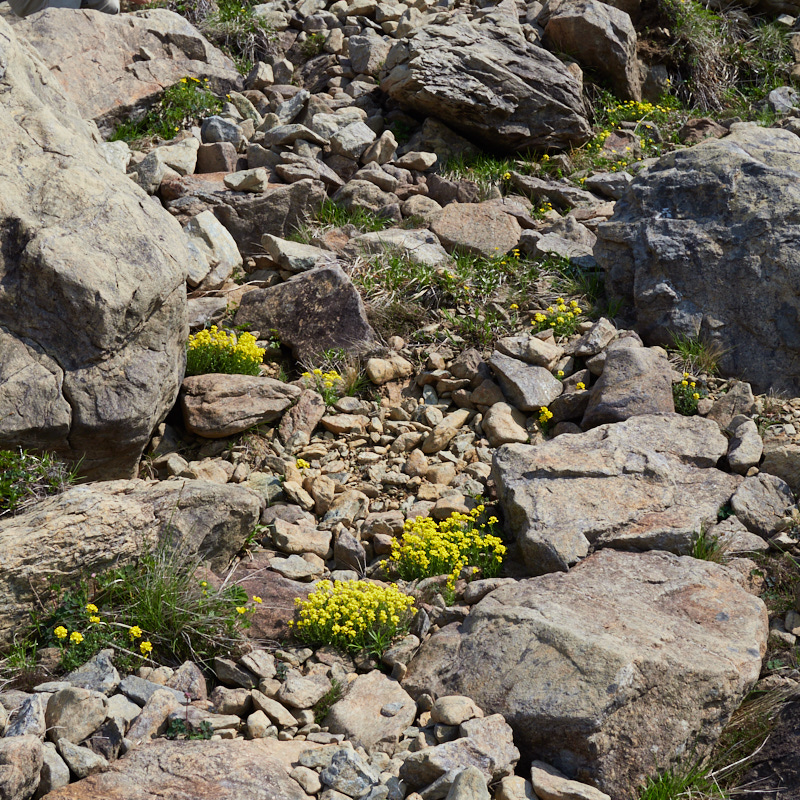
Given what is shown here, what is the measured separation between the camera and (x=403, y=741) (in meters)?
3.79

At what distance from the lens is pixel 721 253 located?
6.70 metres

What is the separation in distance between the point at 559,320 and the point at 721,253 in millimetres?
1344

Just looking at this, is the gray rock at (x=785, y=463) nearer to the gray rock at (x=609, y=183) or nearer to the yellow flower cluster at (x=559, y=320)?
the yellow flower cluster at (x=559, y=320)

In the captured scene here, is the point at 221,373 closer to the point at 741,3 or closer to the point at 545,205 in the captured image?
the point at 545,205

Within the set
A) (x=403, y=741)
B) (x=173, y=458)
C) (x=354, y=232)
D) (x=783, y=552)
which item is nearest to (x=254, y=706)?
(x=403, y=741)

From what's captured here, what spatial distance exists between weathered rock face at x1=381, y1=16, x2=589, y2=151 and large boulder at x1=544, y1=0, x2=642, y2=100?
0.67 meters

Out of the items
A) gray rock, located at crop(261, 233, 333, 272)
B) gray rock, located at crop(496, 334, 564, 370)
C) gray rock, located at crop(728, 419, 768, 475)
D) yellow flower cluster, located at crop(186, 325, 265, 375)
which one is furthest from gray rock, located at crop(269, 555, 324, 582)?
gray rock, located at crop(261, 233, 333, 272)

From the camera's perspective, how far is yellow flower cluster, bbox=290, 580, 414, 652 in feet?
14.1

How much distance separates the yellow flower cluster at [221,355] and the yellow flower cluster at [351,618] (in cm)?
221

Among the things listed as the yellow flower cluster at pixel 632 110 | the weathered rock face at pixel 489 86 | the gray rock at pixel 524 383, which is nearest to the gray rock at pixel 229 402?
the gray rock at pixel 524 383

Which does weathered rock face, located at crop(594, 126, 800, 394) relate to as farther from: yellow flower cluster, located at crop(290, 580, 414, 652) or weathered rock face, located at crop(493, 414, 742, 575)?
yellow flower cluster, located at crop(290, 580, 414, 652)

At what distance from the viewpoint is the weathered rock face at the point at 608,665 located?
12.0ft

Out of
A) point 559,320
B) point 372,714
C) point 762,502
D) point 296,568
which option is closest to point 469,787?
point 372,714

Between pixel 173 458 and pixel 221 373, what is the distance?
79 centimetres
